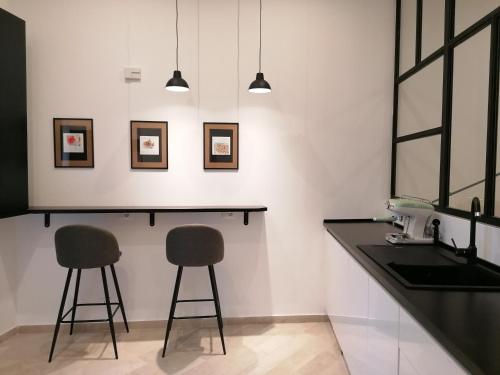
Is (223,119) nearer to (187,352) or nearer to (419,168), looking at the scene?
(419,168)

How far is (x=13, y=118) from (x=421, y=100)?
3.38 metres

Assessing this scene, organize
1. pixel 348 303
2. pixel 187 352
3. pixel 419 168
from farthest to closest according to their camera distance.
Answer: pixel 419 168 → pixel 187 352 → pixel 348 303

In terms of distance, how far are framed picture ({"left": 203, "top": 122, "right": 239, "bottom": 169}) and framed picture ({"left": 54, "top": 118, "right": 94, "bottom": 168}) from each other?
1.05m

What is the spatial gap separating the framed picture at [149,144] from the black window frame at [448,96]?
7.18ft

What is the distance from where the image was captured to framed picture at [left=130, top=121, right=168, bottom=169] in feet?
9.73

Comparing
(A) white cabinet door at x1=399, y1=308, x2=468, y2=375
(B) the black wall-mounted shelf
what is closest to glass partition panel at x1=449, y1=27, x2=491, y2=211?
(A) white cabinet door at x1=399, y1=308, x2=468, y2=375

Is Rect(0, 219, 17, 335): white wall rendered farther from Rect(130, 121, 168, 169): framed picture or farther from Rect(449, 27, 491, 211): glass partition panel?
Rect(449, 27, 491, 211): glass partition panel

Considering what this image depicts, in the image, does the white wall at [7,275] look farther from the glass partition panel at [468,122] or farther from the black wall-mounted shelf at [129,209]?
the glass partition panel at [468,122]

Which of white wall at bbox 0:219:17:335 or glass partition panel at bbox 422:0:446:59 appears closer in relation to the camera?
glass partition panel at bbox 422:0:446:59

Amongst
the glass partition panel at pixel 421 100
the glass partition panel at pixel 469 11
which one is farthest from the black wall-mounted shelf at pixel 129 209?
A: the glass partition panel at pixel 469 11

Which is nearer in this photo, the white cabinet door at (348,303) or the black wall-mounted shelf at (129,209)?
the white cabinet door at (348,303)

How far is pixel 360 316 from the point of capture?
2002mm

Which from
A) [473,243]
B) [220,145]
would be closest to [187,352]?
[220,145]

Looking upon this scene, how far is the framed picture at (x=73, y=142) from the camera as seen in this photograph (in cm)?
291
